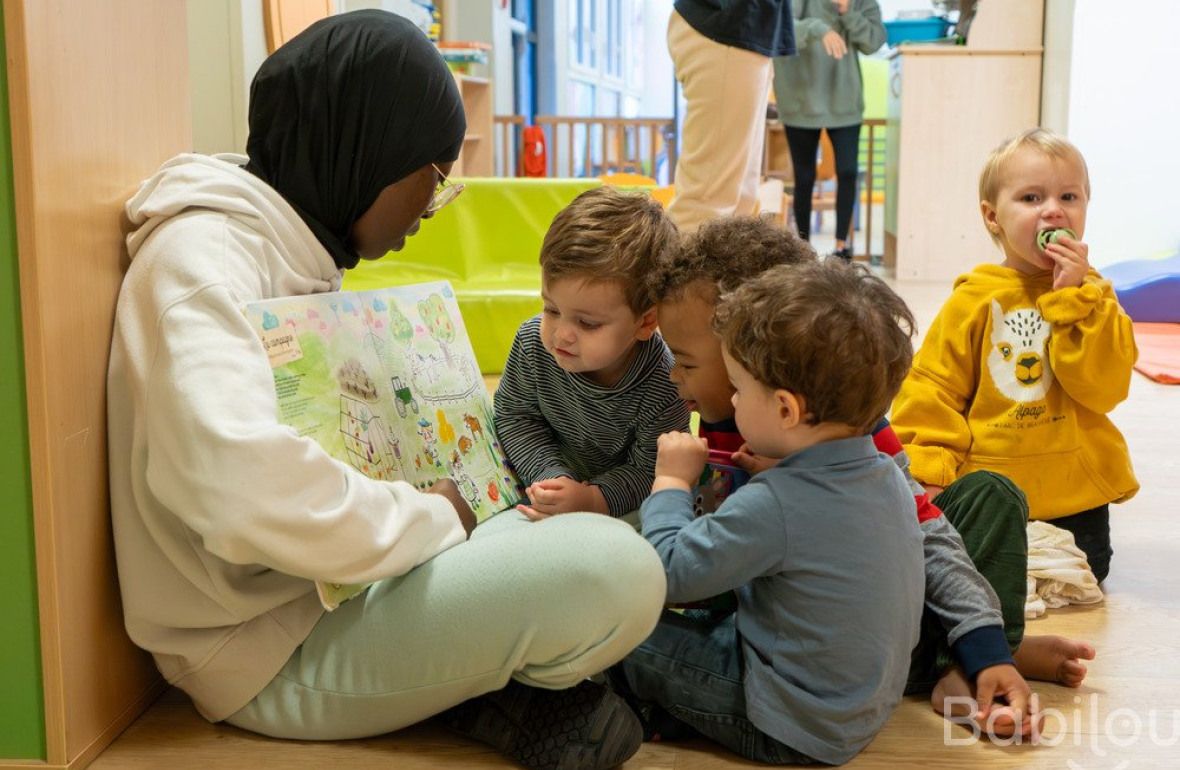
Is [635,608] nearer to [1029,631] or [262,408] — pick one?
[262,408]

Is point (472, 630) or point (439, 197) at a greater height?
point (439, 197)

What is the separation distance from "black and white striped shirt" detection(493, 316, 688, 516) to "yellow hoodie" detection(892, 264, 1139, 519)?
46cm

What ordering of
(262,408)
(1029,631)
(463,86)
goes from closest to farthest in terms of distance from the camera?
(262,408), (1029,631), (463,86)

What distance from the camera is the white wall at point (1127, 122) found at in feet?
18.4

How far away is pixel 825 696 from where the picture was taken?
4.16 ft

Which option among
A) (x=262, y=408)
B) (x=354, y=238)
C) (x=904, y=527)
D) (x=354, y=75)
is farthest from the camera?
(x=354, y=238)

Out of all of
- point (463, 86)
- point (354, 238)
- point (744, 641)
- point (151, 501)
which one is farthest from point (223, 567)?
point (463, 86)

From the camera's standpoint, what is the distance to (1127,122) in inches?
226

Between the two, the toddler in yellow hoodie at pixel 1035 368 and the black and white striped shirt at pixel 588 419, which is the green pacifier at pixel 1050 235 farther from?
the black and white striped shirt at pixel 588 419

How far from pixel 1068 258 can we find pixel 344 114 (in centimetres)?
108

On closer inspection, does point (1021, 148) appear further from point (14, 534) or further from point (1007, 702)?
point (14, 534)

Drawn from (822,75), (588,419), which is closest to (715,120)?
(588,419)

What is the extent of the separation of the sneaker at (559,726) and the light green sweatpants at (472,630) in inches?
1.7

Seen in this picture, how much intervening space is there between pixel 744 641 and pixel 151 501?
64cm
